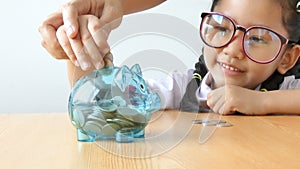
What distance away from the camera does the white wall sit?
5.81 feet

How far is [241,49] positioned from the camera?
915 millimetres

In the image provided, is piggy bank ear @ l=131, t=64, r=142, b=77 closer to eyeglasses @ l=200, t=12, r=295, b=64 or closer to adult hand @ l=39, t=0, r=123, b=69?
adult hand @ l=39, t=0, r=123, b=69

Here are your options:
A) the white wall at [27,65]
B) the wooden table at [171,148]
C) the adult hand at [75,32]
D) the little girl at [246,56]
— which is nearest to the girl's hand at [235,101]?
the little girl at [246,56]

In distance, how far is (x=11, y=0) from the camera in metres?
1.77

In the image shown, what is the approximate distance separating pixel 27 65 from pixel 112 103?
1299 millimetres

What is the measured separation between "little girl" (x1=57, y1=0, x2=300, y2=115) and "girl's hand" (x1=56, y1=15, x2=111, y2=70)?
148 mm

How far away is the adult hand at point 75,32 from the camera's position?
572 millimetres

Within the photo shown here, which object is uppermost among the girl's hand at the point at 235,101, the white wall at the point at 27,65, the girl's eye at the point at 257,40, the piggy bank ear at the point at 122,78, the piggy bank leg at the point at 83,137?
the piggy bank ear at the point at 122,78

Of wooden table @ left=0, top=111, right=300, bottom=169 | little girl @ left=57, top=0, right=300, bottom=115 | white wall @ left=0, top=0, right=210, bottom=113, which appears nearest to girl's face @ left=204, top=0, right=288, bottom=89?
little girl @ left=57, top=0, right=300, bottom=115

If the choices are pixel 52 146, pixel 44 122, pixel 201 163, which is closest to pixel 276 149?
pixel 201 163

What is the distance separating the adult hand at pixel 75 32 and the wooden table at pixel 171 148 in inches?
3.9

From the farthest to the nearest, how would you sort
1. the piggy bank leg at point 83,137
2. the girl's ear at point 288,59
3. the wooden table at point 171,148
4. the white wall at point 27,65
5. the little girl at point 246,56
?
the white wall at point 27,65
the girl's ear at point 288,59
the little girl at point 246,56
the piggy bank leg at point 83,137
the wooden table at point 171,148

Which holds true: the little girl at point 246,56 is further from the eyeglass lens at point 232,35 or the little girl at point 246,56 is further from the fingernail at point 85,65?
the fingernail at point 85,65

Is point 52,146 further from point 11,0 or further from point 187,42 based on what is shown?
point 11,0
